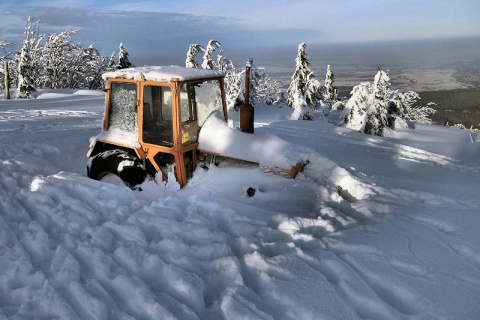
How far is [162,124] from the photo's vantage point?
211 inches

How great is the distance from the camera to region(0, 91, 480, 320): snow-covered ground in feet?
9.68

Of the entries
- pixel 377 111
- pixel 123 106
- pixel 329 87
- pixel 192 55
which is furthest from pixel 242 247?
pixel 329 87

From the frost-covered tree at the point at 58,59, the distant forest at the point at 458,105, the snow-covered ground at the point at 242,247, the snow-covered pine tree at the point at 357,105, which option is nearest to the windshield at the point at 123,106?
the snow-covered ground at the point at 242,247

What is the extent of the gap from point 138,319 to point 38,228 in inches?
83.2

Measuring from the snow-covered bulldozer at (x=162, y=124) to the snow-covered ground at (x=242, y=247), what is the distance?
27 centimetres

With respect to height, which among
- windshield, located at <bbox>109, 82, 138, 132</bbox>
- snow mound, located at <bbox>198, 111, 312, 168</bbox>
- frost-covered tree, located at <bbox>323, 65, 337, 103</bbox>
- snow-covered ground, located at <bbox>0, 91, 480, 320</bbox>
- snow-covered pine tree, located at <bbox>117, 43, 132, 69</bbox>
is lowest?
snow-covered ground, located at <bbox>0, 91, 480, 320</bbox>

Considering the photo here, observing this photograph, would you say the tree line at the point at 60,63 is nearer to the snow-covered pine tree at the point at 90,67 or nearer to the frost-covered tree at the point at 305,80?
the snow-covered pine tree at the point at 90,67

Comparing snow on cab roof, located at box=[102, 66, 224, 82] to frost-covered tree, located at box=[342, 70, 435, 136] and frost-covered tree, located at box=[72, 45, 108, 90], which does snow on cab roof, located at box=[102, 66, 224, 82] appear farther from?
frost-covered tree, located at box=[72, 45, 108, 90]

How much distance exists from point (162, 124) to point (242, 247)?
2450mm

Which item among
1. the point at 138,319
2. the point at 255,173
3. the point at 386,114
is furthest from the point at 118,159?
the point at 386,114

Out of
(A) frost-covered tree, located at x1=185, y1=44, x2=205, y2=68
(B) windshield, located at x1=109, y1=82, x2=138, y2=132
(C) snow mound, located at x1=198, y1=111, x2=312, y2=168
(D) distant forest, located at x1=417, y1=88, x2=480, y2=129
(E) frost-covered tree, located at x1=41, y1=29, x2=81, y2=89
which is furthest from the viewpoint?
(D) distant forest, located at x1=417, y1=88, x2=480, y2=129

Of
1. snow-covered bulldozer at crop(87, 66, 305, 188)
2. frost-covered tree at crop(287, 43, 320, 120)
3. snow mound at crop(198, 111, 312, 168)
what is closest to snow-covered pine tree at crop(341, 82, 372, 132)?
frost-covered tree at crop(287, 43, 320, 120)

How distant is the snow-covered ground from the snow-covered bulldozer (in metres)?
0.27

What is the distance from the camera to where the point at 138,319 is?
2.79 meters
